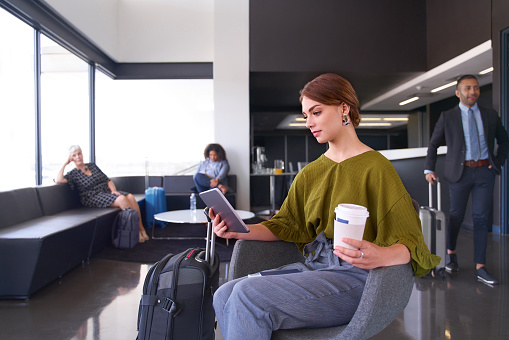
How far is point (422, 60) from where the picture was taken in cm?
636

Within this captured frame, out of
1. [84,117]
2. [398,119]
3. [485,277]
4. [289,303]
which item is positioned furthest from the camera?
[398,119]

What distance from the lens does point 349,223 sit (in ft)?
3.13

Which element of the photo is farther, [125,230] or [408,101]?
[408,101]

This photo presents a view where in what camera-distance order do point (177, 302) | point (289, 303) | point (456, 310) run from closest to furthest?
point (289, 303) → point (177, 302) → point (456, 310)

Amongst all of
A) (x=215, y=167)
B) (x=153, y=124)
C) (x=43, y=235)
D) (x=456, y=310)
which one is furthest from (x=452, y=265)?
(x=153, y=124)

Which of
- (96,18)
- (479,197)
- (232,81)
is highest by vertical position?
(96,18)

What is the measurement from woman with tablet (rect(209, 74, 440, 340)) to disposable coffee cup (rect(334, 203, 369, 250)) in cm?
2

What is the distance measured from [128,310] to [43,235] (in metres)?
0.88

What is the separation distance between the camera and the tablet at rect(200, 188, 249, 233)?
51.5 inches

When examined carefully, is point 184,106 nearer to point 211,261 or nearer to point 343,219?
point 211,261

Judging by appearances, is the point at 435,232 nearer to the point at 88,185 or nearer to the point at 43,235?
the point at 43,235

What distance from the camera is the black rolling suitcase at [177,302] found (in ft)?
4.78

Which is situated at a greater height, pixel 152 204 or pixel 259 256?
pixel 259 256

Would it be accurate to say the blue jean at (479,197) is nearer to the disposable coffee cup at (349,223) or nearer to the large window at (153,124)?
the disposable coffee cup at (349,223)
